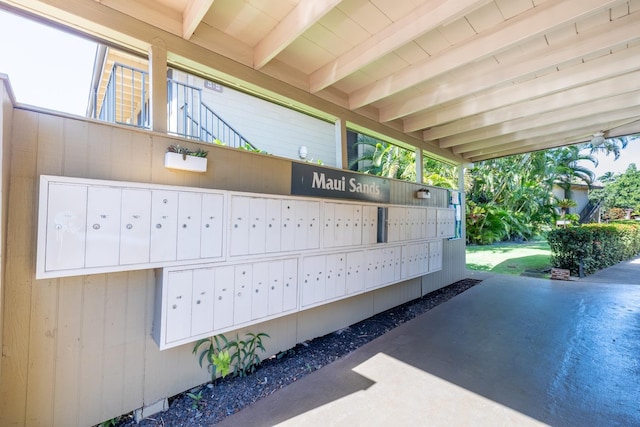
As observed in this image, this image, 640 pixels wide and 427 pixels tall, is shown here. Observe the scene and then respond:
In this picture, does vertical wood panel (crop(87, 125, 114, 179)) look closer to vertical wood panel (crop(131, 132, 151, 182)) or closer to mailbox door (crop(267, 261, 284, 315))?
vertical wood panel (crop(131, 132, 151, 182))

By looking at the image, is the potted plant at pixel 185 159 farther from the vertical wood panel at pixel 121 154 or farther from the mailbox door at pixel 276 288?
the mailbox door at pixel 276 288

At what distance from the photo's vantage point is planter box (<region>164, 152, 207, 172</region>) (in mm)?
2104

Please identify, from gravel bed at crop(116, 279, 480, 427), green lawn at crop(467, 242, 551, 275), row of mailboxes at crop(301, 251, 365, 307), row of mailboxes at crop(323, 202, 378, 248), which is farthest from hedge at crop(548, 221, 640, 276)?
row of mailboxes at crop(301, 251, 365, 307)

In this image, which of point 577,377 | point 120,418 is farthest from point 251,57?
point 577,377

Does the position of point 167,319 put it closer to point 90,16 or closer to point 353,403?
point 353,403

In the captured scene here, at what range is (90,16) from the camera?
190 cm

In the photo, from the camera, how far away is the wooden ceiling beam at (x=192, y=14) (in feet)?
6.40

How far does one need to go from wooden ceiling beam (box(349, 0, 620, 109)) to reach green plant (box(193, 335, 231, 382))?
121 inches

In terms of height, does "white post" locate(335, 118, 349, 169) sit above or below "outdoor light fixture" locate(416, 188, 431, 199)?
above

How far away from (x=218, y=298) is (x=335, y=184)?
184 centimetres

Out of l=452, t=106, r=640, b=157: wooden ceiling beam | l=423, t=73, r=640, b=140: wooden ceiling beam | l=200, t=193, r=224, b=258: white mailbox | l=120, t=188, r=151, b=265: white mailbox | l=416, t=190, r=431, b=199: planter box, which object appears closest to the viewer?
l=120, t=188, r=151, b=265: white mailbox

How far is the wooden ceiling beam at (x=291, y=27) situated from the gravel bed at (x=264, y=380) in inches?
112

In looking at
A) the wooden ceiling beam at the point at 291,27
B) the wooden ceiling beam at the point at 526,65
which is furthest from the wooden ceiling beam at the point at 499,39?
the wooden ceiling beam at the point at 291,27

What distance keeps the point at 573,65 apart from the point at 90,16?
4352mm
